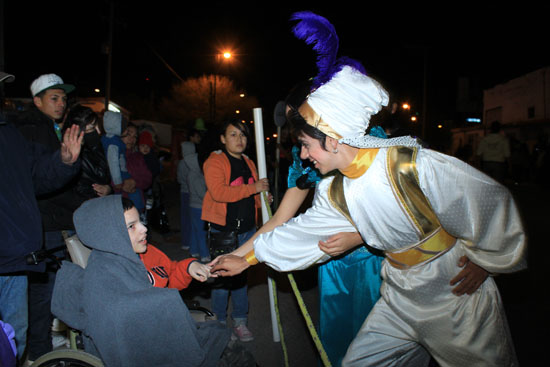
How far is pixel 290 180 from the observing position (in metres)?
2.79

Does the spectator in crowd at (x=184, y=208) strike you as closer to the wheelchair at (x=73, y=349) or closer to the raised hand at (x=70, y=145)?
the raised hand at (x=70, y=145)

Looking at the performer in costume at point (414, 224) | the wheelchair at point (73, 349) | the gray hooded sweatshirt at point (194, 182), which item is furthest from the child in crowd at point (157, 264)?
the gray hooded sweatshirt at point (194, 182)

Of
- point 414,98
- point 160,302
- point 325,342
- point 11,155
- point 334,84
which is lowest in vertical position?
point 325,342

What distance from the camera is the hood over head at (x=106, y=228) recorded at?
2068mm

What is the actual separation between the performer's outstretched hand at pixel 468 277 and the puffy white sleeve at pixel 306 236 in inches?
23.1

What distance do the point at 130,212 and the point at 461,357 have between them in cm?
198

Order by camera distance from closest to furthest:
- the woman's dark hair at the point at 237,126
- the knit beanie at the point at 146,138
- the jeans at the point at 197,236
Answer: the woman's dark hair at the point at 237,126
the jeans at the point at 197,236
the knit beanie at the point at 146,138

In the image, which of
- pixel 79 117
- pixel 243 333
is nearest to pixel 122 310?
pixel 243 333

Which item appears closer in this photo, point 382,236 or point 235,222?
point 382,236

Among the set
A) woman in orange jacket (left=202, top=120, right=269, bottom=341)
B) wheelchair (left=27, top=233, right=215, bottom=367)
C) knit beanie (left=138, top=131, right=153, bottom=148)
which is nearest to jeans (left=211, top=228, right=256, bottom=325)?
woman in orange jacket (left=202, top=120, right=269, bottom=341)

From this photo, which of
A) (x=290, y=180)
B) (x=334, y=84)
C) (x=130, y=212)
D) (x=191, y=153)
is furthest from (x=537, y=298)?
(x=191, y=153)

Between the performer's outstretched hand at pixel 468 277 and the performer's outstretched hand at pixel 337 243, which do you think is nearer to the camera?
the performer's outstretched hand at pixel 468 277

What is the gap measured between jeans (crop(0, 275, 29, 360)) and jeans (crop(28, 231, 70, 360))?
358mm

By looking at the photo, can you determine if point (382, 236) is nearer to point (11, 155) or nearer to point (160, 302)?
point (160, 302)
